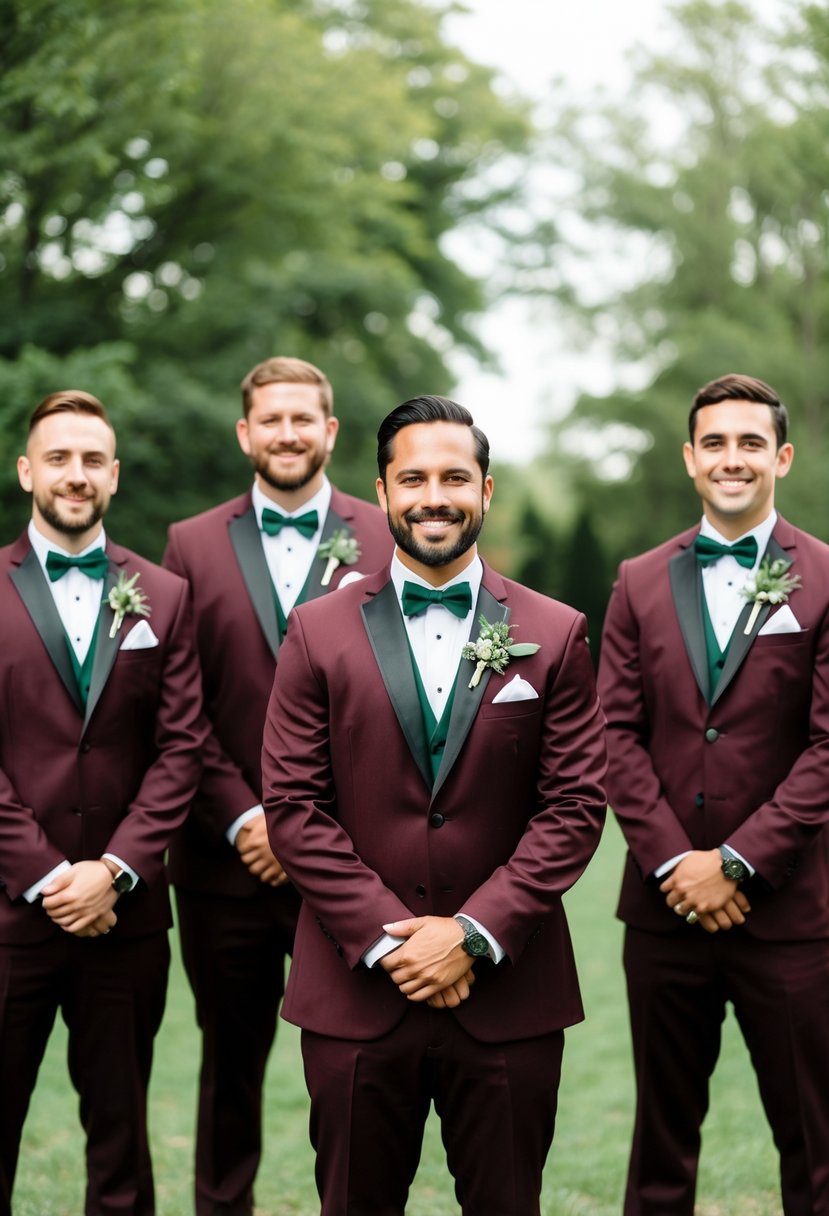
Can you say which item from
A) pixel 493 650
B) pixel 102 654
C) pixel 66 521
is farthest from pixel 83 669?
pixel 493 650

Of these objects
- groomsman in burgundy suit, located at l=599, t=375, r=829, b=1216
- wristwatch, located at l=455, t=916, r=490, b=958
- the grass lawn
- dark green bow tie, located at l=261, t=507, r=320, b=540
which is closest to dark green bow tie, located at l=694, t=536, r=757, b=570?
groomsman in burgundy suit, located at l=599, t=375, r=829, b=1216

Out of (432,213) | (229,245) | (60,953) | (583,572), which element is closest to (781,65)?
(432,213)

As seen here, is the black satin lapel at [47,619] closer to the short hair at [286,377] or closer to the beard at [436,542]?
the short hair at [286,377]

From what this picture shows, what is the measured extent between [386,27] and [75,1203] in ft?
76.5

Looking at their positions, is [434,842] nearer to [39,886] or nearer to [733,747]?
[733,747]

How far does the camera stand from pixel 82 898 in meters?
3.98

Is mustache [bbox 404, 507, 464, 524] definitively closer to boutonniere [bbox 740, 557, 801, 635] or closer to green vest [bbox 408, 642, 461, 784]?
green vest [bbox 408, 642, 461, 784]

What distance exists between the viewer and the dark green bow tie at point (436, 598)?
142 inches

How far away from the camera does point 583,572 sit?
24312 millimetres

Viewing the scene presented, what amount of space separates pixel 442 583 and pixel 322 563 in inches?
45.8

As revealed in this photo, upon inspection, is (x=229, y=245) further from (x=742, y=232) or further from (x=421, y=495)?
(x=421, y=495)

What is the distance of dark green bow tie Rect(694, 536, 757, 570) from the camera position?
4.35m

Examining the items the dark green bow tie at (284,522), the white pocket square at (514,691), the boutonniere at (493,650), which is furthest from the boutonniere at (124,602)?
the white pocket square at (514,691)

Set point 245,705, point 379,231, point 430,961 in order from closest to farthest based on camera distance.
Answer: point 430,961
point 245,705
point 379,231
